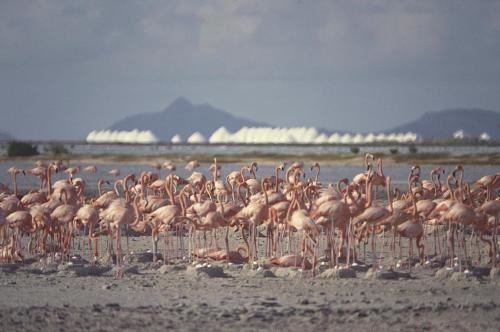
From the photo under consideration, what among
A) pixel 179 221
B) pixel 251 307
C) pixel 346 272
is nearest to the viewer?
pixel 251 307

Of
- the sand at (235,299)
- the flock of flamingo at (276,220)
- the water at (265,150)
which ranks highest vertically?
the water at (265,150)

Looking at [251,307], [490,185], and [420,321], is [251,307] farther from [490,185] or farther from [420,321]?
[490,185]

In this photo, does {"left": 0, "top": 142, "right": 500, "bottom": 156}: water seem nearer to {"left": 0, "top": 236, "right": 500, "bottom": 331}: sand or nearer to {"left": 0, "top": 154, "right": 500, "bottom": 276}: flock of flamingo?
{"left": 0, "top": 154, "right": 500, "bottom": 276}: flock of flamingo

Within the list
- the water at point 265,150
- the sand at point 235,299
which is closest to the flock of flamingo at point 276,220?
the sand at point 235,299

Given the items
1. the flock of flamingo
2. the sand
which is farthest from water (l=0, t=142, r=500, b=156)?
the sand

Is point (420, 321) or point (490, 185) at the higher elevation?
point (490, 185)

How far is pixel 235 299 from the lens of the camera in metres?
12.2

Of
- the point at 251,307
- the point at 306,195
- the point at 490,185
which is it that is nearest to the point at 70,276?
the point at 251,307

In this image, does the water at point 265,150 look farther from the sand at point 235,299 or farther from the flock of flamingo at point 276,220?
the sand at point 235,299

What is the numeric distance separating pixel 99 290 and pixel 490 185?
26.0ft

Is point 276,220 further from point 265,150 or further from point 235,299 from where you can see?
point 265,150

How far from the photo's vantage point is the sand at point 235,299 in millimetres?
10922

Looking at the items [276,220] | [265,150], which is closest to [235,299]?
[276,220]

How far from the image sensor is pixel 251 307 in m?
11.7
